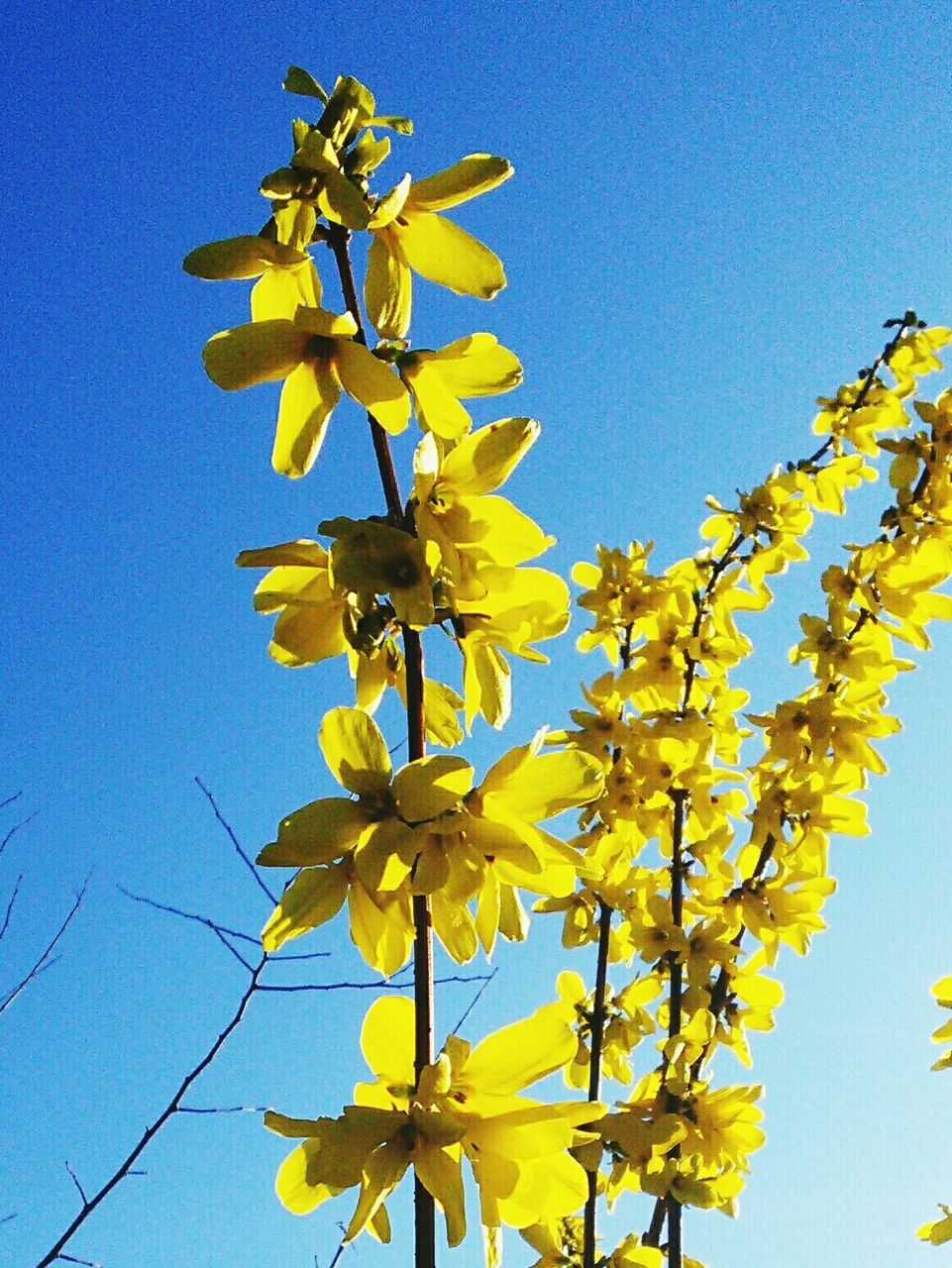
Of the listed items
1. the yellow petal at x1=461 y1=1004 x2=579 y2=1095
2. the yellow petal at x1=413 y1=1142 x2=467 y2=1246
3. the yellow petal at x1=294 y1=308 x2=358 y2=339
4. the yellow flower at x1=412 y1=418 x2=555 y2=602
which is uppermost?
the yellow petal at x1=294 y1=308 x2=358 y2=339

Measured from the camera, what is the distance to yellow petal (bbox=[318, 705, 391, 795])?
1.13m

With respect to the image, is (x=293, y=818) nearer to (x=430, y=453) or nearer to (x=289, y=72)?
(x=430, y=453)

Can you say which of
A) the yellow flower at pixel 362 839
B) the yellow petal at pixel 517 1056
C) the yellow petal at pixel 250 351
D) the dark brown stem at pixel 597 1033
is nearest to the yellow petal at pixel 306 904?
the yellow flower at pixel 362 839

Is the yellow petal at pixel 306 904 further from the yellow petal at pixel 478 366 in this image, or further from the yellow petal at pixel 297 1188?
the yellow petal at pixel 478 366

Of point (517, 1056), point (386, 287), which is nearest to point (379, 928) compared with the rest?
point (517, 1056)

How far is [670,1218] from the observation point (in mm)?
2424

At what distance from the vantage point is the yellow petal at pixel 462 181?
127cm

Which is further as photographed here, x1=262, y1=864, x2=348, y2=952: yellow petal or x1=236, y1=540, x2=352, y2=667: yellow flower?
x1=236, y1=540, x2=352, y2=667: yellow flower

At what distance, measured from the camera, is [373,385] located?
1189 millimetres

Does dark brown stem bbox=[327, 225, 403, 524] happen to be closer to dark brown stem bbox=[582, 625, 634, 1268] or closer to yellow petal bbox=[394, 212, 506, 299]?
yellow petal bbox=[394, 212, 506, 299]

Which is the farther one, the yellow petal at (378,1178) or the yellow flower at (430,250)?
the yellow flower at (430,250)

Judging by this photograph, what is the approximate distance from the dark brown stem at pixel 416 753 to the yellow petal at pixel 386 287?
0.02m

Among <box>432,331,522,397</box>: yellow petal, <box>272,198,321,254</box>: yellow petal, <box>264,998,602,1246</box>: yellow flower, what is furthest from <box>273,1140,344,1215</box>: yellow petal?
<box>272,198,321,254</box>: yellow petal

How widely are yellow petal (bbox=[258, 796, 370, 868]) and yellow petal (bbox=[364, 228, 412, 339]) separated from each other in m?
0.55
